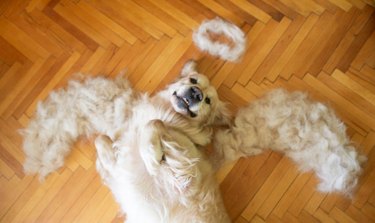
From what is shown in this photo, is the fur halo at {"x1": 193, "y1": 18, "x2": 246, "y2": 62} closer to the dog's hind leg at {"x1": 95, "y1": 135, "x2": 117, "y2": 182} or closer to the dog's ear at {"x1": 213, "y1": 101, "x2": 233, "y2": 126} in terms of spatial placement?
the dog's ear at {"x1": 213, "y1": 101, "x2": 233, "y2": 126}

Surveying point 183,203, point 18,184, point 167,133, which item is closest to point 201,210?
point 183,203

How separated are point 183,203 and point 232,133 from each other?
1.73 feet

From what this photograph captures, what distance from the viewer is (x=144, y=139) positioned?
1709 millimetres

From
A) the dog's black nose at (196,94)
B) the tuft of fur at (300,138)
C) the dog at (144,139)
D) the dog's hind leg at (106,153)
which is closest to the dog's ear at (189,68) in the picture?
the dog at (144,139)

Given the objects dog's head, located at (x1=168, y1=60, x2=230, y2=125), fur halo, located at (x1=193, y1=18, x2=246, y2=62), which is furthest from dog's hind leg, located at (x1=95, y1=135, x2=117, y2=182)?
fur halo, located at (x1=193, y1=18, x2=246, y2=62)

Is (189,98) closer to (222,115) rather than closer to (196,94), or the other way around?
(196,94)

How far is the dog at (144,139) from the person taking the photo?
1.72 metres

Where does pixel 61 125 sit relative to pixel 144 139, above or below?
below

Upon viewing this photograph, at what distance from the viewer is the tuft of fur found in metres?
1.97

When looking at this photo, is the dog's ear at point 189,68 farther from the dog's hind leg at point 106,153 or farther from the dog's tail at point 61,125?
the dog's hind leg at point 106,153

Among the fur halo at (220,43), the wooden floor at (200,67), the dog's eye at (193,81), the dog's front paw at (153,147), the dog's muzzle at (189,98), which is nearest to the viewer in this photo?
the dog's front paw at (153,147)

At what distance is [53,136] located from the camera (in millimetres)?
2094

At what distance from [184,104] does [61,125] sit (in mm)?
752

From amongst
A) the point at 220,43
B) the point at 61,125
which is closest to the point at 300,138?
the point at 220,43
